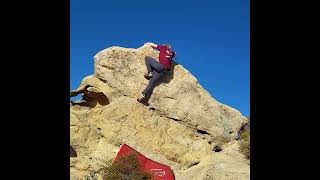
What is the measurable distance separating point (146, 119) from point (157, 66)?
224 centimetres

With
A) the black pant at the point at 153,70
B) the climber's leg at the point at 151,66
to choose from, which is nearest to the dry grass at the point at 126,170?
the black pant at the point at 153,70

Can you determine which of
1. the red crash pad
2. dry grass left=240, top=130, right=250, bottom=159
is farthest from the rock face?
the red crash pad

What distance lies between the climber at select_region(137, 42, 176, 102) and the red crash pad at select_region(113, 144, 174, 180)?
2.41 m

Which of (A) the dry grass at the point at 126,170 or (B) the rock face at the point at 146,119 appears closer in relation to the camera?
(A) the dry grass at the point at 126,170

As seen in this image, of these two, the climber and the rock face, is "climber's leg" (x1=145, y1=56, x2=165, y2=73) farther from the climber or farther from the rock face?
the rock face

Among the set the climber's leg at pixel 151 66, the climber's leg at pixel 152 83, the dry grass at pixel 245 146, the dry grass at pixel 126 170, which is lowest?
the dry grass at pixel 126 170

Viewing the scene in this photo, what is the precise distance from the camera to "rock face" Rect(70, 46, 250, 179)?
19078 mm

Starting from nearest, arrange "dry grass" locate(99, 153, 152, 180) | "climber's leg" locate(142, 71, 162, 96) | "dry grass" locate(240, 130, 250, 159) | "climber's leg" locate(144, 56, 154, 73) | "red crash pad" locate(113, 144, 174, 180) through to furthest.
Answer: "dry grass" locate(99, 153, 152, 180)
"red crash pad" locate(113, 144, 174, 180)
"dry grass" locate(240, 130, 250, 159)
"climber's leg" locate(142, 71, 162, 96)
"climber's leg" locate(144, 56, 154, 73)

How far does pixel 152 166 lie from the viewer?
18344 mm

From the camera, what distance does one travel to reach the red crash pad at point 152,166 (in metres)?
18.1

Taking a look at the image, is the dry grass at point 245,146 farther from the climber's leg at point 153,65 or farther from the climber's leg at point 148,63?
the climber's leg at point 148,63

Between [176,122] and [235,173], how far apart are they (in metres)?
4.59

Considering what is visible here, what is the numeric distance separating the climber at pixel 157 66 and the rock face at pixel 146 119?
1.15 feet
